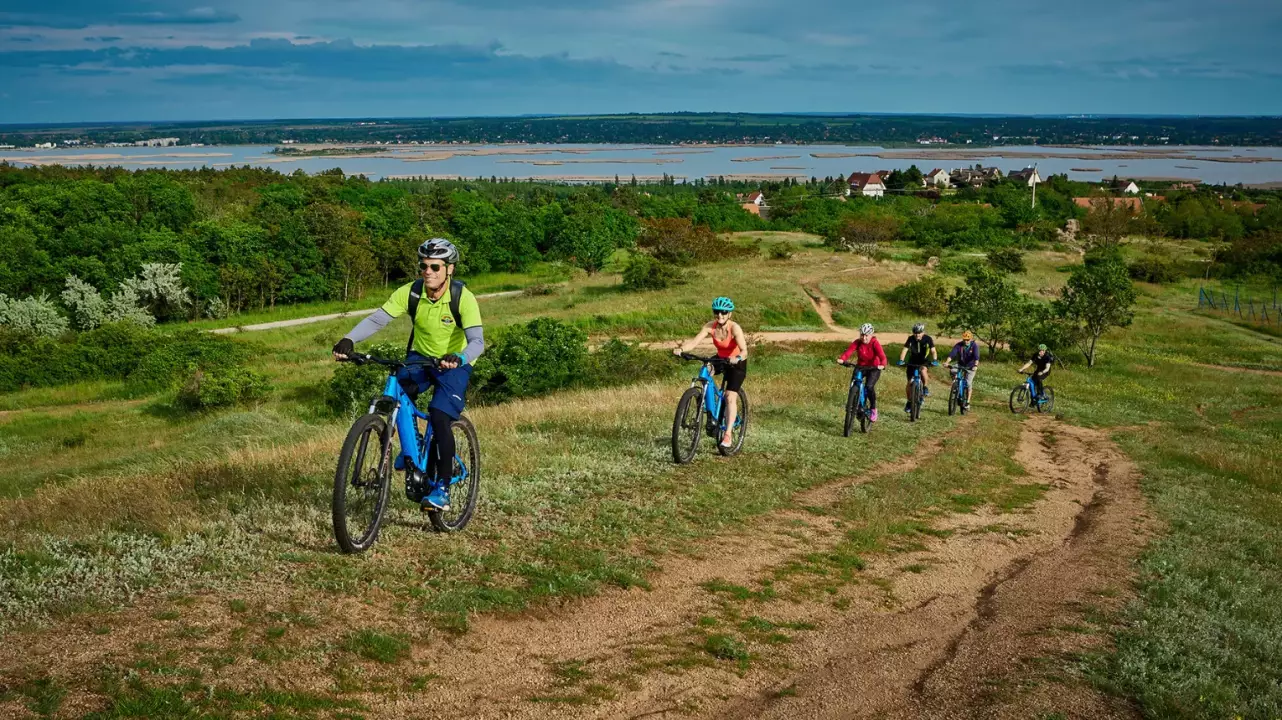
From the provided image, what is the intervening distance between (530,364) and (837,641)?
2290 centimetres

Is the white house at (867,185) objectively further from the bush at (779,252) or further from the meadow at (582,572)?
the meadow at (582,572)

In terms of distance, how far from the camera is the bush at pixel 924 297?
5316 cm

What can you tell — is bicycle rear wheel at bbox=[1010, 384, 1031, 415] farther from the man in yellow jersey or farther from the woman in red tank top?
the man in yellow jersey

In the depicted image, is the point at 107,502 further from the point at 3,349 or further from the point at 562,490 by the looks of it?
the point at 3,349

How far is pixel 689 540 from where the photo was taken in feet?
30.1

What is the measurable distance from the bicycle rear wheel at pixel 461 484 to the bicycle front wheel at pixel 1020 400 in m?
19.6

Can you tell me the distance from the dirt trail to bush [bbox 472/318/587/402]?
19.2m

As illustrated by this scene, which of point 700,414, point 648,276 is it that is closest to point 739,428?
point 700,414

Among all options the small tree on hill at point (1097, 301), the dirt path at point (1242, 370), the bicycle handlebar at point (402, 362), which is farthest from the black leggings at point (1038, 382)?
the bicycle handlebar at point (402, 362)

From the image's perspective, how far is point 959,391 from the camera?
893 inches

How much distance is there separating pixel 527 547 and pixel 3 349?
161ft

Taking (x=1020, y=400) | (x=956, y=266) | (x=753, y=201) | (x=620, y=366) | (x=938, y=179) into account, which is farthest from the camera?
(x=938, y=179)

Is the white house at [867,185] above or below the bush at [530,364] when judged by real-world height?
above

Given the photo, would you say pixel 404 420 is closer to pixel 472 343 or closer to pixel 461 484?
pixel 472 343
